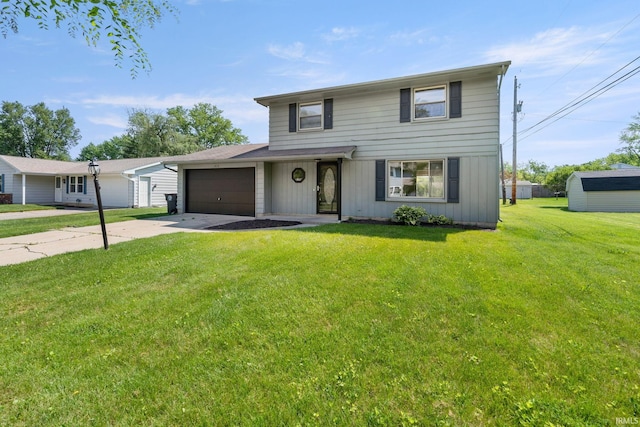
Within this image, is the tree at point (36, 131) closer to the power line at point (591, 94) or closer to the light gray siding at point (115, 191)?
the light gray siding at point (115, 191)

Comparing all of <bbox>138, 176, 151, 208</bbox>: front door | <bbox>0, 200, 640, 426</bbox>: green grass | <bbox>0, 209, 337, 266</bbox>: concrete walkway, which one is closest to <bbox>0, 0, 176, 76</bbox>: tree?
<bbox>0, 200, 640, 426</bbox>: green grass

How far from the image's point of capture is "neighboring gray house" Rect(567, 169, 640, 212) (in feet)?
57.2

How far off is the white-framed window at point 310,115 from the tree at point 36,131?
4656cm

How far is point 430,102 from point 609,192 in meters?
16.7

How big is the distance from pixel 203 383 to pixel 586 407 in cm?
261

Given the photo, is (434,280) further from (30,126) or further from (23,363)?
(30,126)

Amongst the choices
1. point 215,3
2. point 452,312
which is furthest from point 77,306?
point 215,3

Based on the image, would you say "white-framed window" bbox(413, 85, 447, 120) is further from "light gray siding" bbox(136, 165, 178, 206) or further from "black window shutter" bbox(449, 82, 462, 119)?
"light gray siding" bbox(136, 165, 178, 206)

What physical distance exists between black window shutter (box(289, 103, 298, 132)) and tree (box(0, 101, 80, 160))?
46.2m

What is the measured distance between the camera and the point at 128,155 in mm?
36344

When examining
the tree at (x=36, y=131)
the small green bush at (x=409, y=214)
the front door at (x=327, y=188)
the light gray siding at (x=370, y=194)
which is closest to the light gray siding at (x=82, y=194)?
the light gray siding at (x=370, y=194)

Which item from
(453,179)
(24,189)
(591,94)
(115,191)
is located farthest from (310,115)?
(24,189)

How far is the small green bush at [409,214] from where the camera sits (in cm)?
873

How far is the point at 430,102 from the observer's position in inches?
364
